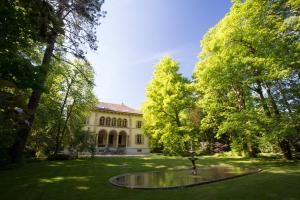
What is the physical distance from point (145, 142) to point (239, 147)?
2528cm

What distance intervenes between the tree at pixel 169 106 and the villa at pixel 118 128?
15.7 meters

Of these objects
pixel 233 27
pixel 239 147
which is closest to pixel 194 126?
pixel 239 147

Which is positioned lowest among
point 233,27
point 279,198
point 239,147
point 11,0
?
point 279,198

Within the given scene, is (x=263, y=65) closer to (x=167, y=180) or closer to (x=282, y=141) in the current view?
(x=282, y=141)

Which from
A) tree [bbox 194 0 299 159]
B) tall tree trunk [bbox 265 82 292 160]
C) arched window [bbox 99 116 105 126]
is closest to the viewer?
tree [bbox 194 0 299 159]

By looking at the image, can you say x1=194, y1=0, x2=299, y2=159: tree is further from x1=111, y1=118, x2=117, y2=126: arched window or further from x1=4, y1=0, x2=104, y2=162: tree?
x1=111, y1=118, x2=117, y2=126: arched window

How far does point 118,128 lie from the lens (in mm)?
41969

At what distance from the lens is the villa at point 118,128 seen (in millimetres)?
39509

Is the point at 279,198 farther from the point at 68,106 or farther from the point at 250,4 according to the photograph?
the point at 68,106

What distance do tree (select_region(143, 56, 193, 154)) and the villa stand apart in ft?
51.5

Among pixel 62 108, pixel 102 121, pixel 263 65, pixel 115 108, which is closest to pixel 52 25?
pixel 263 65

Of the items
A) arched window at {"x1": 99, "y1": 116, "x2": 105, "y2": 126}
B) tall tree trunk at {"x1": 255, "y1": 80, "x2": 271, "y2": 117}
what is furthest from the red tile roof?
tall tree trunk at {"x1": 255, "y1": 80, "x2": 271, "y2": 117}

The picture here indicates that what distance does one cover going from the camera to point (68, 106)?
23.9 m

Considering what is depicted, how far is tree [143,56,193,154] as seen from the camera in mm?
23766
